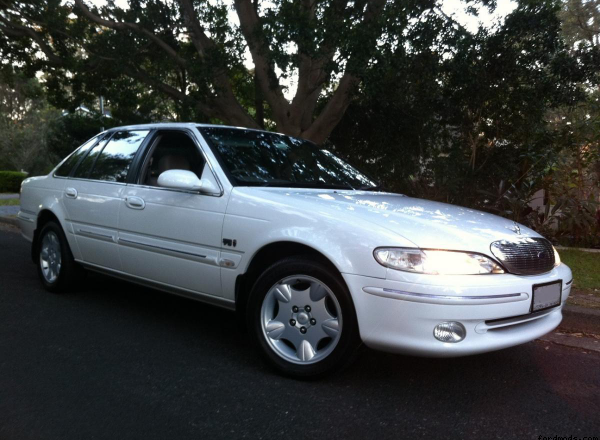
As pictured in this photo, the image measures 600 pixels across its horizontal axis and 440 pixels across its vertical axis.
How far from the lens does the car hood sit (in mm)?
3273

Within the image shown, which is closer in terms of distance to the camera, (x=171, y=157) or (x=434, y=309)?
(x=434, y=309)

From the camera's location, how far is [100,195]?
16.7 feet

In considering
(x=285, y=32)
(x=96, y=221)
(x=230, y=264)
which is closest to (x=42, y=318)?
(x=96, y=221)

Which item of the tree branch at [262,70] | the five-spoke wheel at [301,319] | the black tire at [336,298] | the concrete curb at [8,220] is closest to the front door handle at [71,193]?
the black tire at [336,298]

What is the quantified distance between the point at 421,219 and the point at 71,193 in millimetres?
3438

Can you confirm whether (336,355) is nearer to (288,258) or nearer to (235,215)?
(288,258)

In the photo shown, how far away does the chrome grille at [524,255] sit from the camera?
11.0 feet

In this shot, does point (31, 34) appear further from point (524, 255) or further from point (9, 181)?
point (9, 181)

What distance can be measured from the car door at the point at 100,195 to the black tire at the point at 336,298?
5.49ft

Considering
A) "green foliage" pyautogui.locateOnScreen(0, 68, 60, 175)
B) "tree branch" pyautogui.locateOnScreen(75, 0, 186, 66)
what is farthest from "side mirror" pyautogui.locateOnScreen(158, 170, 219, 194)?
"green foliage" pyautogui.locateOnScreen(0, 68, 60, 175)

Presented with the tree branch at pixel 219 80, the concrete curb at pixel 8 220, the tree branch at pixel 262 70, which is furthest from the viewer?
the concrete curb at pixel 8 220

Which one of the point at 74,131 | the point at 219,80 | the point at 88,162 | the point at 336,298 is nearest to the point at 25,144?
the point at 74,131

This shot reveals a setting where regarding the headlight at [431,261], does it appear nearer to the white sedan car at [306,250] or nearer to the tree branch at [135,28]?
the white sedan car at [306,250]

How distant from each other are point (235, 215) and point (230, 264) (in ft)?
1.07
